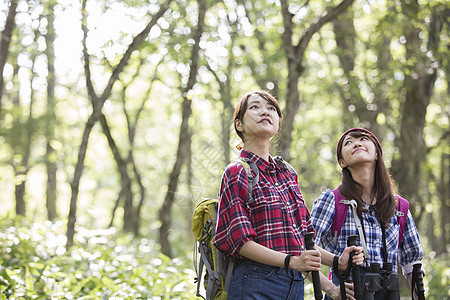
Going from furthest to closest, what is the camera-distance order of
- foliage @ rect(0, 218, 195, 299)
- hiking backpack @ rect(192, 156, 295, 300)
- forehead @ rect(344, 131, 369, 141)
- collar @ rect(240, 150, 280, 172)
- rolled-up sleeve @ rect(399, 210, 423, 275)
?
foliage @ rect(0, 218, 195, 299), forehead @ rect(344, 131, 369, 141), rolled-up sleeve @ rect(399, 210, 423, 275), collar @ rect(240, 150, 280, 172), hiking backpack @ rect(192, 156, 295, 300)

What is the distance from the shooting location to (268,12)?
Answer: 1385 centimetres

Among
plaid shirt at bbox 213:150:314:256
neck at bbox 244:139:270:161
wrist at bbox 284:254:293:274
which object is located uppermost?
neck at bbox 244:139:270:161

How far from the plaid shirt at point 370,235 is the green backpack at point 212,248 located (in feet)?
3.04

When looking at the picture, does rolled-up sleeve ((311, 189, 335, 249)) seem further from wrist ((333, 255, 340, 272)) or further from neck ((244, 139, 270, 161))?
neck ((244, 139, 270, 161))

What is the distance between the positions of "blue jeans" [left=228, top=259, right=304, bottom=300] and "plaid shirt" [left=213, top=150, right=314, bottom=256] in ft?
0.38

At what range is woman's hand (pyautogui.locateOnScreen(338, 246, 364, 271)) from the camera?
3279 millimetres

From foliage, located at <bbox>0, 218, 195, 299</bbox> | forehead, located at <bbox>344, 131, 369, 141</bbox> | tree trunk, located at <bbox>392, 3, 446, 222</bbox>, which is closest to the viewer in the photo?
forehead, located at <bbox>344, 131, 369, 141</bbox>

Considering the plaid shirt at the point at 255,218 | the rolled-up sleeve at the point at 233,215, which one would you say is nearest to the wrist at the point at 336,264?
the plaid shirt at the point at 255,218

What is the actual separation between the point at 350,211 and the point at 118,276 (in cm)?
396

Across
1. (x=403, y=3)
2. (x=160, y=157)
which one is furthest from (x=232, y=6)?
(x=160, y=157)

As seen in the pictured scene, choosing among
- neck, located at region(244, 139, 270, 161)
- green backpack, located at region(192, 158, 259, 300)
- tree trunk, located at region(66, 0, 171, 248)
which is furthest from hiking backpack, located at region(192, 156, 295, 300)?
tree trunk, located at region(66, 0, 171, 248)

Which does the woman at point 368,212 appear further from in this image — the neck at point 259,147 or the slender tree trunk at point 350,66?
the slender tree trunk at point 350,66

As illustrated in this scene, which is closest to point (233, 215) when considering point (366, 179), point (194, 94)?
point (366, 179)

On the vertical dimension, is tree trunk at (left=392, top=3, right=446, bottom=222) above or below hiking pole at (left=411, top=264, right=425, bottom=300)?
above
